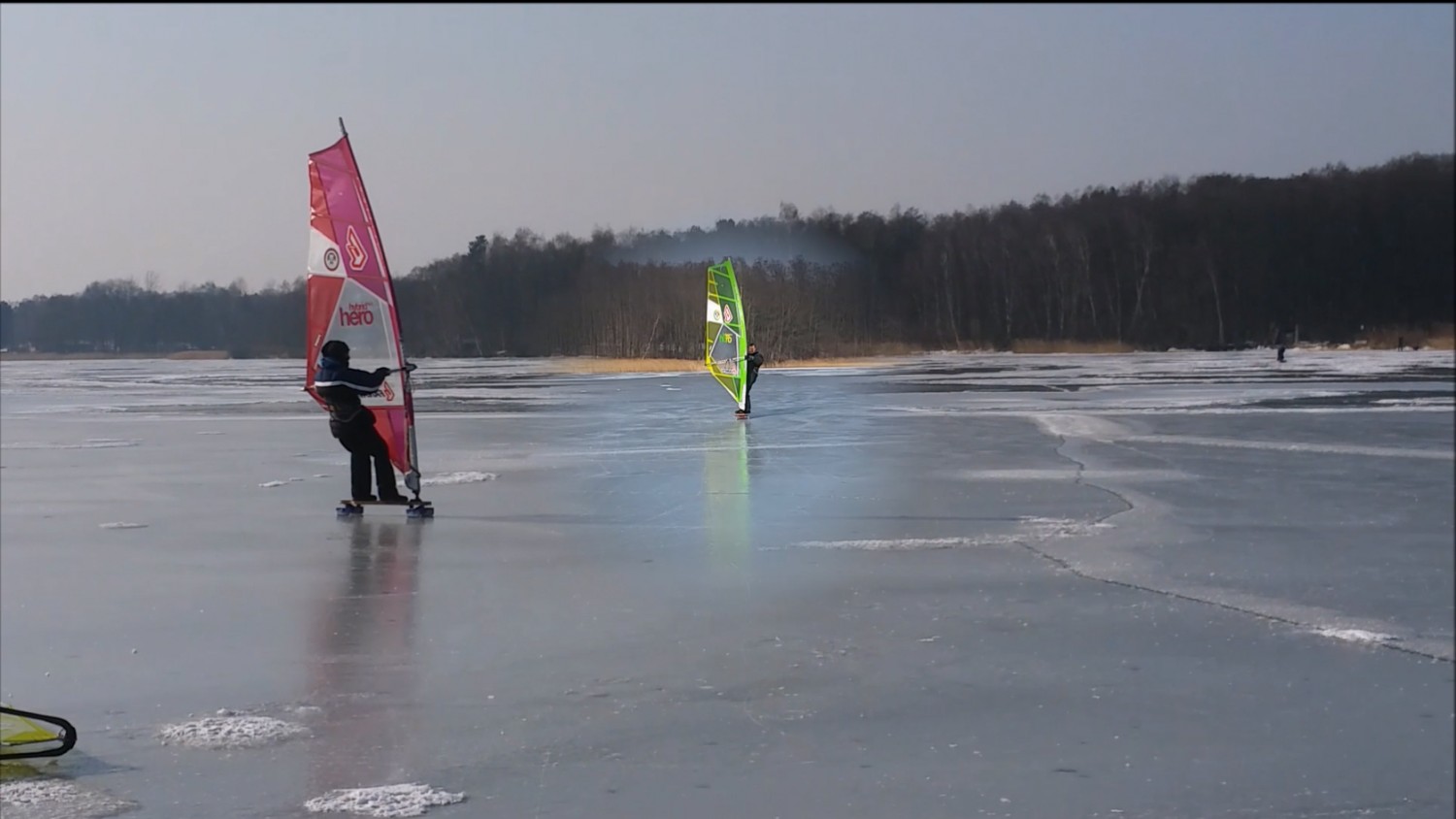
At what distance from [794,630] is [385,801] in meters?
2.60

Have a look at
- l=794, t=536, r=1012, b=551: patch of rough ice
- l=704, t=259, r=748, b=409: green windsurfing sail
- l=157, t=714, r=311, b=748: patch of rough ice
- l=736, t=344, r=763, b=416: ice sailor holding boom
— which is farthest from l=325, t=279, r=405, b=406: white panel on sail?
l=704, t=259, r=748, b=409: green windsurfing sail

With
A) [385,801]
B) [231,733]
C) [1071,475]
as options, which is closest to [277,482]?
[1071,475]

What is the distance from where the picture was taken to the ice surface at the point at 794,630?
4125 millimetres

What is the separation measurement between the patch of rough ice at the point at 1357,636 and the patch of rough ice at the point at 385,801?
3.53 m

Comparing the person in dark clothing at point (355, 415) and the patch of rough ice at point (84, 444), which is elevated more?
the person in dark clothing at point (355, 415)

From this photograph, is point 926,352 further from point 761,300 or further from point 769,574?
point 761,300

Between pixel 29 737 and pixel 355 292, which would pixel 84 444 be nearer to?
Answer: pixel 355 292

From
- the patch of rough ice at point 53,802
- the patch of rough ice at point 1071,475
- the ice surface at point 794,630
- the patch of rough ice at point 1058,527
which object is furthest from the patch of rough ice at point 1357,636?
the patch of rough ice at point 1071,475

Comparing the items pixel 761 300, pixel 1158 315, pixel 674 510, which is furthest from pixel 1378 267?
pixel 761 300

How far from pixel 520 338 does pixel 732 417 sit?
358 inches

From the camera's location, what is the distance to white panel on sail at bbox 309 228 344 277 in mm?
11117

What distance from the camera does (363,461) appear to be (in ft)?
35.7

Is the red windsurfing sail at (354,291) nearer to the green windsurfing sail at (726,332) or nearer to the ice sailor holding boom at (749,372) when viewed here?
the ice sailor holding boom at (749,372)

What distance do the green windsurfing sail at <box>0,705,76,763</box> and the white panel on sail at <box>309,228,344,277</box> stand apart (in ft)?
22.3
